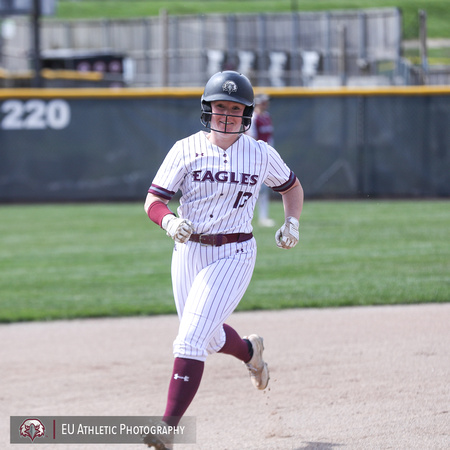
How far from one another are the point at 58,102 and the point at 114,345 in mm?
10568

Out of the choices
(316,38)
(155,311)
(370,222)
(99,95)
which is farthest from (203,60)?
(155,311)

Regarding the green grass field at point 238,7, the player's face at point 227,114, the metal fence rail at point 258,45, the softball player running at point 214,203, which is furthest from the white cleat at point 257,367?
the green grass field at point 238,7

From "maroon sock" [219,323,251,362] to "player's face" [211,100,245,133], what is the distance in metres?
1.08

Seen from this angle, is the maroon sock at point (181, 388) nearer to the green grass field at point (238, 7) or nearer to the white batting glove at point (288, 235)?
the white batting glove at point (288, 235)

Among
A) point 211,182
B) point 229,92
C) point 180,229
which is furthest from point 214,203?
point 229,92

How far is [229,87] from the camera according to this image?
369cm

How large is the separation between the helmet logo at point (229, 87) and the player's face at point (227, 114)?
0.19 feet

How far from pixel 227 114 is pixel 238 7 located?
4610 centimetres

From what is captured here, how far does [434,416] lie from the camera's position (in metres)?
4.00

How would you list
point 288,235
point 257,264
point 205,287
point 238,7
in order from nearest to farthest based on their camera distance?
1. point 205,287
2. point 288,235
3. point 257,264
4. point 238,7

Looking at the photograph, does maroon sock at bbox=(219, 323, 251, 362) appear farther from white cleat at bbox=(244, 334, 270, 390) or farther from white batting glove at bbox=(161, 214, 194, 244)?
white batting glove at bbox=(161, 214, 194, 244)

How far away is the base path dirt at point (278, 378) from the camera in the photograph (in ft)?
12.8

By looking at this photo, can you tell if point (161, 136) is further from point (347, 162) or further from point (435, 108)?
point (435, 108)

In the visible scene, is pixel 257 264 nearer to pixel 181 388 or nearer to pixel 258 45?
pixel 181 388
